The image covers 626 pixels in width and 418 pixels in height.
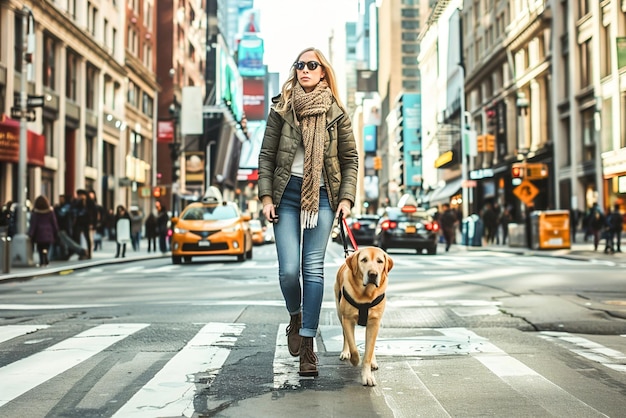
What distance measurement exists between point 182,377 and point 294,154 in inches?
64.8

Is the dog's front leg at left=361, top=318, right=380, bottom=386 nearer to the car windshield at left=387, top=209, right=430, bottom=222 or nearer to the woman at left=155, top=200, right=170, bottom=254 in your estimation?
the car windshield at left=387, top=209, right=430, bottom=222

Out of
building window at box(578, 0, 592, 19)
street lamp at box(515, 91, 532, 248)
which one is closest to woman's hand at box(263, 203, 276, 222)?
building window at box(578, 0, 592, 19)

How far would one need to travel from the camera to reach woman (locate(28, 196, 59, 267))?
21.2 m

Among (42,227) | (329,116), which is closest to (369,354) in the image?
(329,116)

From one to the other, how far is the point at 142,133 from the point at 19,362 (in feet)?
189

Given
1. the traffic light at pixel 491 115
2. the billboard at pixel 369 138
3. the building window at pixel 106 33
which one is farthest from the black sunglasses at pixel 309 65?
the billboard at pixel 369 138

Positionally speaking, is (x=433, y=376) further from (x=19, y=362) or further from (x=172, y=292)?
(x=172, y=292)

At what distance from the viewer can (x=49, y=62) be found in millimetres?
39906

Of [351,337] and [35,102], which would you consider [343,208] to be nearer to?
[351,337]

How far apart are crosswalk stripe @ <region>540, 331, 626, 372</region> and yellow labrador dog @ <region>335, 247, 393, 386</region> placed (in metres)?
1.84

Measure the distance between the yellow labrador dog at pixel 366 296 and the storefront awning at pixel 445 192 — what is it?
70.6 metres

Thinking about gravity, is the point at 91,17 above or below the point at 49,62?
above

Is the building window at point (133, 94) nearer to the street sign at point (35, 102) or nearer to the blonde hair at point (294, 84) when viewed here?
the street sign at point (35, 102)

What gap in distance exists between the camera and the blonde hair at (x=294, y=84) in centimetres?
586
